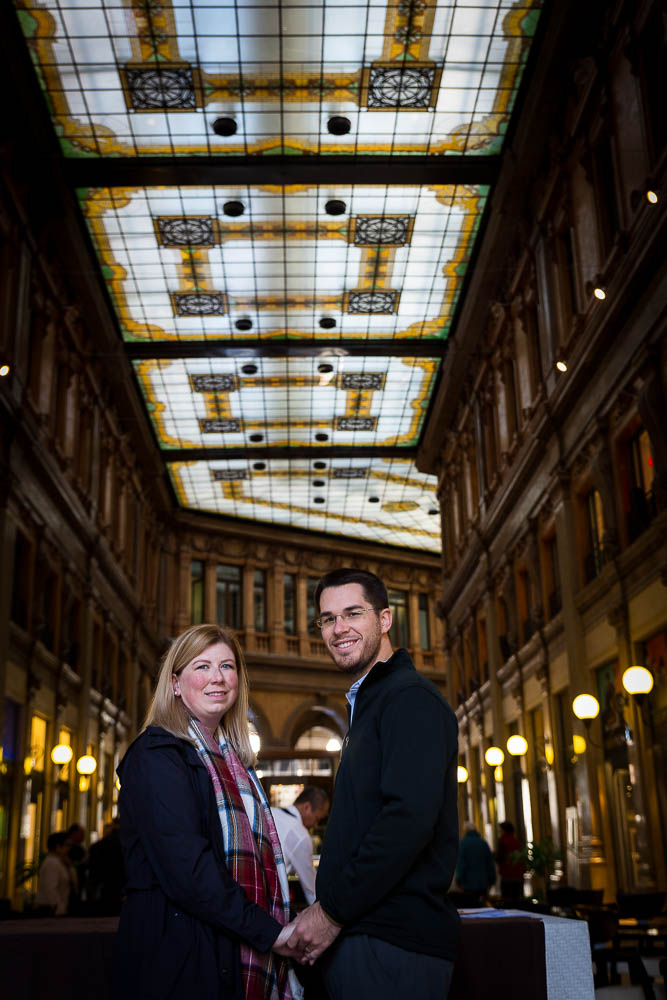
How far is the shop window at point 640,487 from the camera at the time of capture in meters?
11.9

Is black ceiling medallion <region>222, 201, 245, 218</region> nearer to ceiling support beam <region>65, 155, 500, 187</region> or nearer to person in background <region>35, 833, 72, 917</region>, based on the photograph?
ceiling support beam <region>65, 155, 500, 187</region>

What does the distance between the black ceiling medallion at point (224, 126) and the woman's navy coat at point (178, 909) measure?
13145mm

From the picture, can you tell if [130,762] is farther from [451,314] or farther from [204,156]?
[451,314]

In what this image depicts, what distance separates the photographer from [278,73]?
13602mm

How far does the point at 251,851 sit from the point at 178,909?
25 cm

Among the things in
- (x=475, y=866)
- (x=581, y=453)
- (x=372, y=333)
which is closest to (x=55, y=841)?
(x=475, y=866)

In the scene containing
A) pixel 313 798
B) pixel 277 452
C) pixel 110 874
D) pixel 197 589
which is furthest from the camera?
pixel 197 589

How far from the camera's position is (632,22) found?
1166 centimetres

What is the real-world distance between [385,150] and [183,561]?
18.1 meters

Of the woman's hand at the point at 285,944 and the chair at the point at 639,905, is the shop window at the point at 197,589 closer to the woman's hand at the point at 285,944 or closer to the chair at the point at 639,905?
the chair at the point at 639,905

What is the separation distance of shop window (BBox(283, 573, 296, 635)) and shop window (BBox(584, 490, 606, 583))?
18434 mm

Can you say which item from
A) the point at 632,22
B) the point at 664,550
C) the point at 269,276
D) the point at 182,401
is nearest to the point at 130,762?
the point at 664,550

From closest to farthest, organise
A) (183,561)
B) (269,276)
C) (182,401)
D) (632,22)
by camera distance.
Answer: (632,22), (269,276), (182,401), (183,561)

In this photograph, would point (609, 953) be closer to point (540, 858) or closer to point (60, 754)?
point (540, 858)
